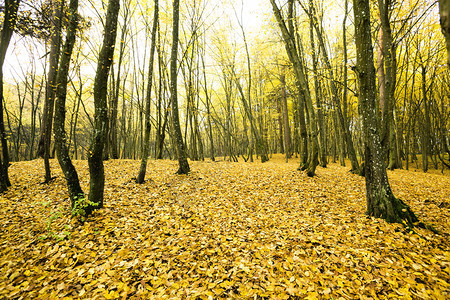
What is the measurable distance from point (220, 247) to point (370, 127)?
15.1 feet

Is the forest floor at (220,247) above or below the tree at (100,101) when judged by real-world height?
below

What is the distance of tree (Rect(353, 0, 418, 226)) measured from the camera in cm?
440

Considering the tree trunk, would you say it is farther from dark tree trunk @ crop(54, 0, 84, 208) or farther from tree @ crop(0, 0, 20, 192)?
tree @ crop(0, 0, 20, 192)

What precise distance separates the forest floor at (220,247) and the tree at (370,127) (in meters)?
0.53

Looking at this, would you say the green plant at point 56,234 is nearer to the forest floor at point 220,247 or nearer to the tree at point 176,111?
the forest floor at point 220,247

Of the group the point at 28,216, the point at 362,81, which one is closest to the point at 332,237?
the point at 362,81

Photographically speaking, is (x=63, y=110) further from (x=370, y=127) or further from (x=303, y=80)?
(x=303, y=80)

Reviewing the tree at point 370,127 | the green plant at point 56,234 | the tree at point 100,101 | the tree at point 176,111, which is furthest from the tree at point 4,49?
the tree at point 370,127

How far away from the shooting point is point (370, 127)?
14.6 ft

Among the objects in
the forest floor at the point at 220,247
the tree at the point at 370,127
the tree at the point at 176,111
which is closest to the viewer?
the forest floor at the point at 220,247

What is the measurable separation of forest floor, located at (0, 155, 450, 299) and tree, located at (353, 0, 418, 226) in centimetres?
53

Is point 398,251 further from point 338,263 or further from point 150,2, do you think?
point 150,2

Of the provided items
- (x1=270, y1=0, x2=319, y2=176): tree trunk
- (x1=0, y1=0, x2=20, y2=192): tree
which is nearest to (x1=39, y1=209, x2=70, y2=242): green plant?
(x1=0, y1=0, x2=20, y2=192): tree

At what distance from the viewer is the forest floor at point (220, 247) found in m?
2.83
